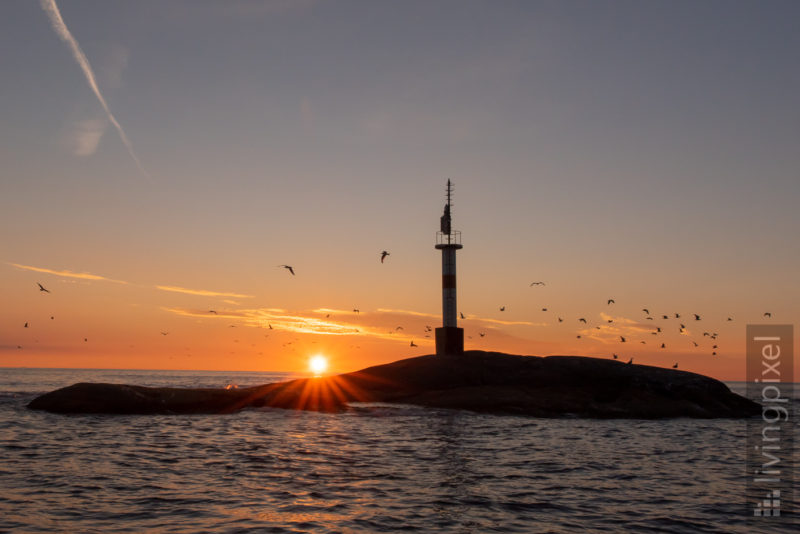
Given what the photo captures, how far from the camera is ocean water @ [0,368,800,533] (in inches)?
Answer: 442

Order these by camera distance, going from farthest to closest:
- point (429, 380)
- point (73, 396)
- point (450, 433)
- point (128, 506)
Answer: point (429, 380), point (73, 396), point (450, 433), point (128, 506)

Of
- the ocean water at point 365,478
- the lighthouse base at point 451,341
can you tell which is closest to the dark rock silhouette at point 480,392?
the lighthouse base at point 451,341

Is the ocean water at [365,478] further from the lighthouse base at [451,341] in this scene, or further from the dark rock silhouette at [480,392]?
the lighthouse base at [451,341]

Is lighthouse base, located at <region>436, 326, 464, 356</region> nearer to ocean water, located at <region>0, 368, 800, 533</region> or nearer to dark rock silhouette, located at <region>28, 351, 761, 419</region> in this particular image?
dark rock silhouette, located at <region>28, 351, 761, 419</region>

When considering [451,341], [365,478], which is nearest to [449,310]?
[451,341]

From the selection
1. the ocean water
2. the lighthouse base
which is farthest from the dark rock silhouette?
the ocean water

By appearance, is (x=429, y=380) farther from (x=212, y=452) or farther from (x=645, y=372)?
(x=212, y=452)

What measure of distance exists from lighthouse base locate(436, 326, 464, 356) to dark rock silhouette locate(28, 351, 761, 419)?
0.63m

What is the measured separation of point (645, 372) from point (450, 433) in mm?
18734

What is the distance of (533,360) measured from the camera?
38844 mm

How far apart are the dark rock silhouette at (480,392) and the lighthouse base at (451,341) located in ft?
2.08

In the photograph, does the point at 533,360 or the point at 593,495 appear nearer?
the point at 593,495

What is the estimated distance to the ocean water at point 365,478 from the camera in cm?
1122

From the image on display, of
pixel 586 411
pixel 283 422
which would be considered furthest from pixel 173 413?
pixel 586 411
